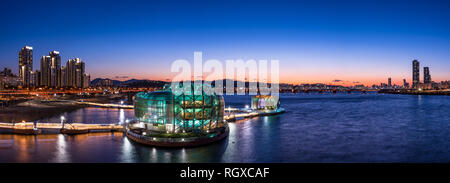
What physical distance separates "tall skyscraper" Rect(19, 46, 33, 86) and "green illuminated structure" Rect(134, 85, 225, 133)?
636 ft

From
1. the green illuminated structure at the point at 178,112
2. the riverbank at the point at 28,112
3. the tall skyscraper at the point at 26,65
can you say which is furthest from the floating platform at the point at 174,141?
the tall skyscraper at the point at 26,65

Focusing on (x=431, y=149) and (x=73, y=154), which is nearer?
(x=73, y=154)

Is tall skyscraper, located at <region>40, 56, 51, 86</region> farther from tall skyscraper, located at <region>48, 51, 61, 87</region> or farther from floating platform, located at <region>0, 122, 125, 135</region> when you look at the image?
floating platform, located at <region>0, 122, 125, 135</region>

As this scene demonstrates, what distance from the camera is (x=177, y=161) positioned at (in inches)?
616

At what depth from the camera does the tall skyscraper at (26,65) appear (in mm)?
179250

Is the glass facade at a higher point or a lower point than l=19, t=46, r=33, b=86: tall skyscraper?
lower

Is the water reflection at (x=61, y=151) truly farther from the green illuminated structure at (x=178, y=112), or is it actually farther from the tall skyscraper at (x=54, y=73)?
the tall skyscraper at (x=54, y=73)

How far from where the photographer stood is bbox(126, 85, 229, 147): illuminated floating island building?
63.9 ft

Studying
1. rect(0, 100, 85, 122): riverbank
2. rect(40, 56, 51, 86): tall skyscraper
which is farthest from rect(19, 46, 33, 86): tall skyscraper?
rect(0, 100, 85, 122): riverbank

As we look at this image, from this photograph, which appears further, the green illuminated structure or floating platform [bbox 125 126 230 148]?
the green illuminated structure
